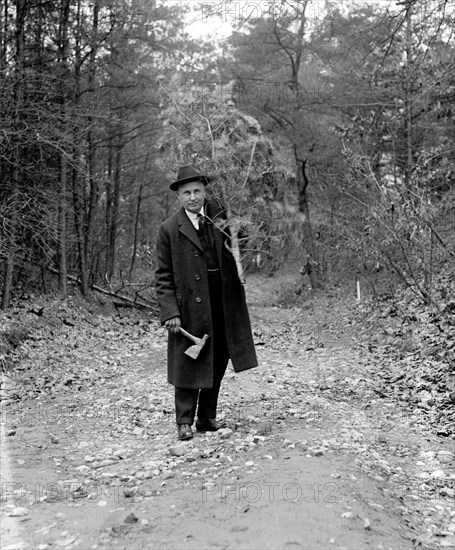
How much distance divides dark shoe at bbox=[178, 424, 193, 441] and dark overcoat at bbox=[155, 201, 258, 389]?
0.39m

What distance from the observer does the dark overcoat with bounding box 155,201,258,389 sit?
5.68 metres

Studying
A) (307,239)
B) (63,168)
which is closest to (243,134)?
(63,168)

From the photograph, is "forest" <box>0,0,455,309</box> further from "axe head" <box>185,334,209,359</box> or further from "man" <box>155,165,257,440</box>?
"axe head" <box>185,334,209,359</box>

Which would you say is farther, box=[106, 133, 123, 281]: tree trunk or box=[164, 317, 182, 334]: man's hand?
box=[106, 133, 123, 281]: tree trunk

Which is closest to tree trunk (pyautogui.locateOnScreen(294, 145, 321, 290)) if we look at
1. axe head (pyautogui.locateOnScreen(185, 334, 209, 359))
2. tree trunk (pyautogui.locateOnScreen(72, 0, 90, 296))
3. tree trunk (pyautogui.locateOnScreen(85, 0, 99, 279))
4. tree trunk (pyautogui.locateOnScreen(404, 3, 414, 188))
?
tree trunk (pyautogui.locateOnScreen(404, 3, 414, 188))

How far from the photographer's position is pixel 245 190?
19.3 feet

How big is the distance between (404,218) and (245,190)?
5.56 metres

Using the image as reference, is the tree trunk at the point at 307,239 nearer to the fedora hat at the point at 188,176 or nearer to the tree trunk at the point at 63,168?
the tree trunk at the point at 63,168

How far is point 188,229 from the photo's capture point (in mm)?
5773

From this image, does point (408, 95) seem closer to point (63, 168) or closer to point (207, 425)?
point (63, 168)

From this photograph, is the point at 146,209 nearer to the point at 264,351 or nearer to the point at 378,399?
the point at 264,351

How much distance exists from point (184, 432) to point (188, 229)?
1778mm

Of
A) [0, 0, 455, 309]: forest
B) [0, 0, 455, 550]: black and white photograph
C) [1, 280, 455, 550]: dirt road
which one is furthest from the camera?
[0, 0, 455, 309]: forest

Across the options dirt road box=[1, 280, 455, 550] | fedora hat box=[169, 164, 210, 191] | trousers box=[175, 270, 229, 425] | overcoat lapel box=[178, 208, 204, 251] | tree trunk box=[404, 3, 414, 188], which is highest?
tree trunk box=[404, 3, 414, 188]
